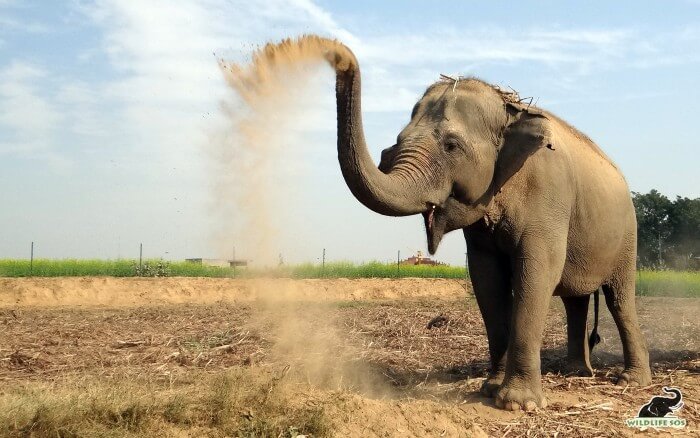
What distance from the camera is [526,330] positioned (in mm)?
7484

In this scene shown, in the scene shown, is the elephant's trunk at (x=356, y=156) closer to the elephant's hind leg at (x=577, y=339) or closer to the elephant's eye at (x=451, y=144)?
the elephant's eye at (x=451, y=144)

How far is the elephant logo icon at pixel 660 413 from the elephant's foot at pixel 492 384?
1339mm

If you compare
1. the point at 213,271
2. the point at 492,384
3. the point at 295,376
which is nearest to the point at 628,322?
the point at 492,384

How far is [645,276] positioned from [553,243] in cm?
3709

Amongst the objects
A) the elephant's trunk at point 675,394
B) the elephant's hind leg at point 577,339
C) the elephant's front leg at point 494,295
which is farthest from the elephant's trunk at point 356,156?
the elephant's hind leg at point 577,339

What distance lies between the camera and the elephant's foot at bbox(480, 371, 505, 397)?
8.05 meters

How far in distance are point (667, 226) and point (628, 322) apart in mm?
72176

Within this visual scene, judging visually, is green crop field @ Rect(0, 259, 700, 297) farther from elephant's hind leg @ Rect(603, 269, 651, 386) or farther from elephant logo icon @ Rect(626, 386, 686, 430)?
elephant logo icon @ Rect(626, 386, 686, 430)

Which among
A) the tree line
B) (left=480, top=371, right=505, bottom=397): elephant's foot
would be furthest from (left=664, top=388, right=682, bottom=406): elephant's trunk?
the tree line

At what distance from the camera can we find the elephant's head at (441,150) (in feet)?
20.5

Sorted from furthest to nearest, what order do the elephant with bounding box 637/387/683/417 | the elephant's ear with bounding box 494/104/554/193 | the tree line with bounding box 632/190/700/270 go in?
the tree line with bounding box 632/190/700/270
the elephant with bounding box 637/387/683/417
the elephant's ear with bounding box 494/104/554/193

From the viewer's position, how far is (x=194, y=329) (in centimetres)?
1543

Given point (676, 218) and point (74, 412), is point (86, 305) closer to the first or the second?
point (74, 412)

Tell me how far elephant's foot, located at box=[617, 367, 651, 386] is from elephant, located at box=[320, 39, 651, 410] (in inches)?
2.0
